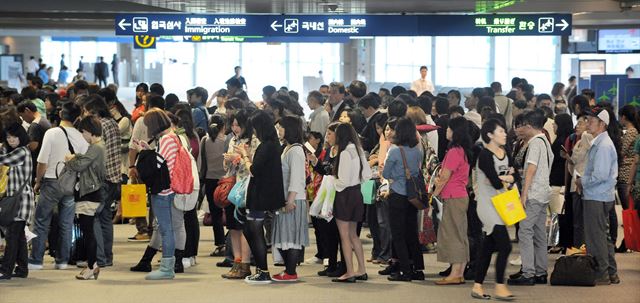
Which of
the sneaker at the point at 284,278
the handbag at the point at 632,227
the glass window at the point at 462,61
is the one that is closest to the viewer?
the sneaker at the point at 284,278

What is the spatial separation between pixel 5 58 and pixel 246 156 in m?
38.7

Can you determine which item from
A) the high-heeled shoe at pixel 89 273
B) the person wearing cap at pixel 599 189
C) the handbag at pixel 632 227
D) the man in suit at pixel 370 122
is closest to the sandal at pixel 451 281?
the person wearing cap at pixel 599 189

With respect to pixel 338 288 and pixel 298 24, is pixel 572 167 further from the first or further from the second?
pixel 298 24

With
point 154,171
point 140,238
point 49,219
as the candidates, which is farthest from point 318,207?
point 140,238

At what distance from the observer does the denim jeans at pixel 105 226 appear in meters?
11.8

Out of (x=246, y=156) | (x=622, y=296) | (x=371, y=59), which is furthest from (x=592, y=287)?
(x=371, y=59)

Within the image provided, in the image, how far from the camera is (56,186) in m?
11.6

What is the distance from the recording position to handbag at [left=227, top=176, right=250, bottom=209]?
36.0 ft

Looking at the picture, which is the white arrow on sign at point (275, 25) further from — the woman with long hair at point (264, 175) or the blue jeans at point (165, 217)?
the woman with long hair at point (264, 175)

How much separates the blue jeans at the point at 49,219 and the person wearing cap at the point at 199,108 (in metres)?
3.54

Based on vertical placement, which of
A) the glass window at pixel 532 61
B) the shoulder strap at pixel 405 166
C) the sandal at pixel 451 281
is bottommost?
the sandal at pixel 451 281

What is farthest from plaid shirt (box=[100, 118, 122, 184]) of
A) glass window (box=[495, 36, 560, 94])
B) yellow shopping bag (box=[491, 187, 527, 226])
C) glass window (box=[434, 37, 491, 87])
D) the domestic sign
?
glass window (box=[434, 37, 491, 87])

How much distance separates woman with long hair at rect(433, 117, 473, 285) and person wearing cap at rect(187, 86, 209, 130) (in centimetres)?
521

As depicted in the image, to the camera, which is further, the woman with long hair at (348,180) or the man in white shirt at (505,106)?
the man in white shirt at (505,106)
